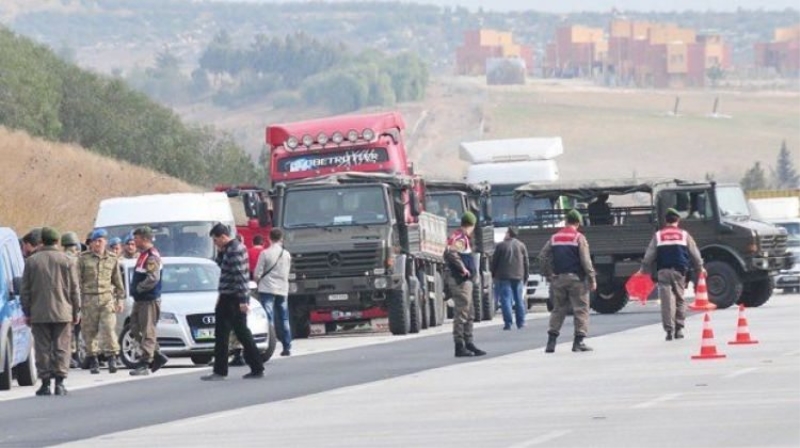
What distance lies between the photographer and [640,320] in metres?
42.7

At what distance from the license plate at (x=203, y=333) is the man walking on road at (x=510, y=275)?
34.2 feet

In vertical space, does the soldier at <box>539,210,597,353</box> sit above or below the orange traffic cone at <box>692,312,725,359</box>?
above

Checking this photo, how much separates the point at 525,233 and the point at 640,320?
5.91 m

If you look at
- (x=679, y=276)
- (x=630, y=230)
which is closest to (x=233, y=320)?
(x=679, y=276)

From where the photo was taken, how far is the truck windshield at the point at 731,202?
156ft

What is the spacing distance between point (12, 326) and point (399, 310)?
13615 mm

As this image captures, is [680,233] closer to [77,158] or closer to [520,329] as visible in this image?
[520,329]

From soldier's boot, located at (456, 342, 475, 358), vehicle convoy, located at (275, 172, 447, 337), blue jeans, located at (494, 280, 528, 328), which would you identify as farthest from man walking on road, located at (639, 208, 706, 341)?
blue jeans, located at (494, 280, 528, 328)

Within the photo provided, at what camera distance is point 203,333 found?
3161cm

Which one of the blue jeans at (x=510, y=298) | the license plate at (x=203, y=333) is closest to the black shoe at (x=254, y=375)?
the license plate at (x=203, y=333)

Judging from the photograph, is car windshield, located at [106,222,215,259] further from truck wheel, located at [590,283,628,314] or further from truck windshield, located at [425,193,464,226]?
truck wheel, located at [590,283,628,314]

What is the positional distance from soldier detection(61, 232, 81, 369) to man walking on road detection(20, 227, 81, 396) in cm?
308

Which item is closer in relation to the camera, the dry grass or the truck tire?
the truck tire

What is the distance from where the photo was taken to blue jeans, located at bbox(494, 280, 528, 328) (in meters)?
41.2
